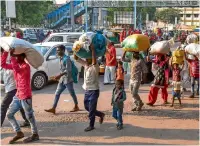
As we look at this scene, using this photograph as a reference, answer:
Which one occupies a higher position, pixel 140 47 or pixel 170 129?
pixel 140 47

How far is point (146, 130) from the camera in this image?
6836mm

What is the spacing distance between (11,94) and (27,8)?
32280mm

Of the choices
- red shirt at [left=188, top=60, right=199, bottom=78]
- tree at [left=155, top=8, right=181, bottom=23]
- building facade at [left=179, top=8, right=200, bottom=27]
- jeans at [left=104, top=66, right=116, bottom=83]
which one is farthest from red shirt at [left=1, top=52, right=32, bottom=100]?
building facade at [left=179, top=8, right=200, bottom=27]

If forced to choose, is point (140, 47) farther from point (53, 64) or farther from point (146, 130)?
point (53, 64)

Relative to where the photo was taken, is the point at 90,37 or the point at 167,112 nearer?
the point at 90,37

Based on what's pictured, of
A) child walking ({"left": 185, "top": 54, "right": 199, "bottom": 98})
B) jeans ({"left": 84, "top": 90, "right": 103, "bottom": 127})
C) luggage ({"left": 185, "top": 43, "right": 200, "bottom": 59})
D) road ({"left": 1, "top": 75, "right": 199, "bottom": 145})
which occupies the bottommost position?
road ({"left": 1, "top": 75, "right": 199, "bottom": 145})

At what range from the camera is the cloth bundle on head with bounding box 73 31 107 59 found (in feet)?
21.7

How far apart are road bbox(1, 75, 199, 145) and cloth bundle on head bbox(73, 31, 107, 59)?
1465 millimetres

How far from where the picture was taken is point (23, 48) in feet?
20.3

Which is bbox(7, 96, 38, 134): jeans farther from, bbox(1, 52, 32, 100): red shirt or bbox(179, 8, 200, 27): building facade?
bbox(179, 8, 200, 27): building facade

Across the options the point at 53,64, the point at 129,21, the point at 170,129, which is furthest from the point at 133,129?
the point at 129,21

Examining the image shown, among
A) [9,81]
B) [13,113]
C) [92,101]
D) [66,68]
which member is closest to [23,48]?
[9,81]

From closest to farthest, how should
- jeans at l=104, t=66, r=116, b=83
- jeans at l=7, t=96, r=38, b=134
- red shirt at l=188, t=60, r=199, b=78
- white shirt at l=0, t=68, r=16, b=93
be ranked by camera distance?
jeans at l=7, t=96, r=38, b=134 → white shirt at l=0, t=68, r=16, b=93 → red shirt at l=188, t=60, r=199, b=78 → jeans at l=104, t=66, r=116, b=83

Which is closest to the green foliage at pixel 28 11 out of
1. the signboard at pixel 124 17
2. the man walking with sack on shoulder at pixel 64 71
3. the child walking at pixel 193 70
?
the signboard at pixel 124 17
